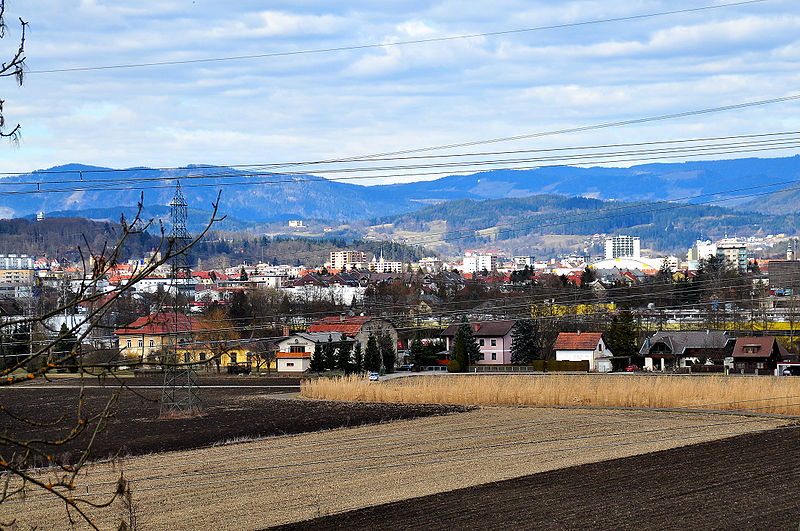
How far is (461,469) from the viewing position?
20609 mm

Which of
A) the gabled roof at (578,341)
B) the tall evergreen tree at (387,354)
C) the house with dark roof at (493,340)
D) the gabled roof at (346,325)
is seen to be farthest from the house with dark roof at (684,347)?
the gabled roof at (346,325)

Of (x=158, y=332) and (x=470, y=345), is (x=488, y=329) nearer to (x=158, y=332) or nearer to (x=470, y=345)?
(x=470, y=345)

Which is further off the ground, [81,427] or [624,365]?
[81,427]

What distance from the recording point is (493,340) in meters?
74.6

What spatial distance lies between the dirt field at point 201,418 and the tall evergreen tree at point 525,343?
83.3ft

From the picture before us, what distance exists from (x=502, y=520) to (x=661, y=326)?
66.4 meters

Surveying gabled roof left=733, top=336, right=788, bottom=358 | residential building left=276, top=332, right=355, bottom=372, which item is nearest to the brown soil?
gabled roof left=733, top=336, right=788, bottom=358

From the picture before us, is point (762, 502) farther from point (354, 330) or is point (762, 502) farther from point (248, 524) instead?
point (354, 330)

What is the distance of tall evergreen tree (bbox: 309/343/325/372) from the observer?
200 ft

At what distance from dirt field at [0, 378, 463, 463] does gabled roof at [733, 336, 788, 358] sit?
2988cm

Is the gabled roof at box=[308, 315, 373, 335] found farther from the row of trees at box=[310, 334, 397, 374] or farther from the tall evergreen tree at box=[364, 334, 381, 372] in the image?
the tall evergreen tree at box=[364, 334, 381, 372]

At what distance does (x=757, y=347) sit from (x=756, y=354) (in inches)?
27.2

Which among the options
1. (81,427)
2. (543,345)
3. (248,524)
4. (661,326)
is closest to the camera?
(81,427)

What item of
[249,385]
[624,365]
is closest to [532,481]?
[249,385]
